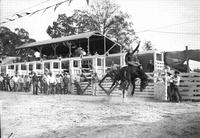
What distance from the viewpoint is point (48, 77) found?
1925cm

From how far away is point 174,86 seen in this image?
13.2 metres

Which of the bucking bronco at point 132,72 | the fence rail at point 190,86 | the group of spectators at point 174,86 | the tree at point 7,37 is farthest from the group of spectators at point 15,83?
the fence rail at point 190,86

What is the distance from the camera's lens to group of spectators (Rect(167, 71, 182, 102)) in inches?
514

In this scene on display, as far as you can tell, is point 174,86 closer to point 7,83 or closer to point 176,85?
point 176,85

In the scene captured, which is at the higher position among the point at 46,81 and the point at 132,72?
A: the point at 132,72

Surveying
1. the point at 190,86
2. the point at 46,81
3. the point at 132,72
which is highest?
the point at 132,72

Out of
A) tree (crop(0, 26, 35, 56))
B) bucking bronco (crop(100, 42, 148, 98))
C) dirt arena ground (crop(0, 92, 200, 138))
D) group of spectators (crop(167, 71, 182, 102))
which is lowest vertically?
dirt arena ground (crop(0, 92, 200, 138))

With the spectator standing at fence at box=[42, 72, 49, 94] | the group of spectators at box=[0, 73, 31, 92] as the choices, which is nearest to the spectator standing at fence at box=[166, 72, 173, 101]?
the spectator standing at fence at box=[42, 72, 49, 94]

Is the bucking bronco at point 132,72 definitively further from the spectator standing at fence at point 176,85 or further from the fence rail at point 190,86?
the fence rail at point 190,86

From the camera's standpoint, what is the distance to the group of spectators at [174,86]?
13.1 metres

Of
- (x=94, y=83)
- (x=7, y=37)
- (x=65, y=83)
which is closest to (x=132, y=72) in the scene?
(x=7, y=37)

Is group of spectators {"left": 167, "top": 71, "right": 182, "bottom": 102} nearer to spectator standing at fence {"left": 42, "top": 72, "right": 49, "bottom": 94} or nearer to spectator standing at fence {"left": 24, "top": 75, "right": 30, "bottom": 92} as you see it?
spectator standing at fence {"left": 42, "top": 72, "right": 49, "bottom": 94}

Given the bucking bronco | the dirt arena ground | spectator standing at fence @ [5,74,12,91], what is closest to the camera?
the dirt arena ground

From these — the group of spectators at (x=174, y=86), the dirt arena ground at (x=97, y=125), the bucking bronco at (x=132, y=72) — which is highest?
the bucking bronco at (x=132, y=72)
